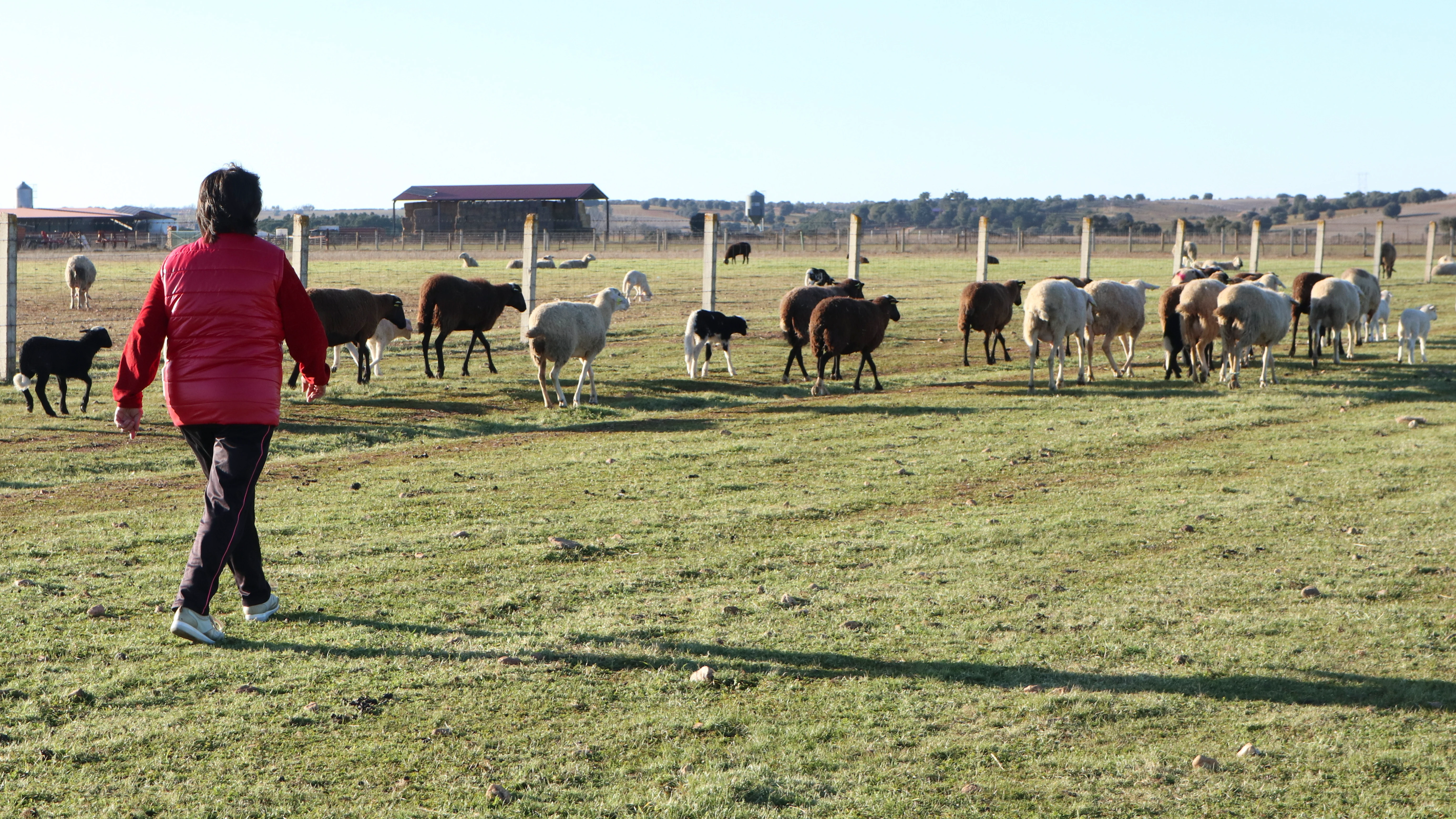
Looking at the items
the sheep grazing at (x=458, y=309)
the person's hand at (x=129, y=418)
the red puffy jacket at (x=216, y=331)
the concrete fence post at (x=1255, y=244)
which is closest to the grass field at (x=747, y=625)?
the person's hand at (x=129, y=418)

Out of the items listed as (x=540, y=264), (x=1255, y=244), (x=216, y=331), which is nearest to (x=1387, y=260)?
(x=1255, y=244)

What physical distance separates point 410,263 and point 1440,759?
45.6 m

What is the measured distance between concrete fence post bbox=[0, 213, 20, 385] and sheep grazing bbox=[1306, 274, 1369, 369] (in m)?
18.3

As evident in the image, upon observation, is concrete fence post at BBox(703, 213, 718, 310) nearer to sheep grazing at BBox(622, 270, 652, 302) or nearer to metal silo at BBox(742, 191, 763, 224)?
sheep grazing at BBox(622, 270, 652, 302)

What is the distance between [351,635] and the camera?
5.78 m

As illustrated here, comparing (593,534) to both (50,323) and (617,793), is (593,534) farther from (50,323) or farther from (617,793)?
(50,323)

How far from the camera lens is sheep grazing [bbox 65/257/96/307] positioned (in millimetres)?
26578

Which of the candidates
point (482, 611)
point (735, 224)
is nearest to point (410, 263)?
point (482, 611)

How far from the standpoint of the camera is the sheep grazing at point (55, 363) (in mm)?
12766

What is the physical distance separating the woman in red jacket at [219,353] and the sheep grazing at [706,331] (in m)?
11.2

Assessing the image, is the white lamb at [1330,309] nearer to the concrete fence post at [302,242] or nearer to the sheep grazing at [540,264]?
the concrete fence post at [302,242]

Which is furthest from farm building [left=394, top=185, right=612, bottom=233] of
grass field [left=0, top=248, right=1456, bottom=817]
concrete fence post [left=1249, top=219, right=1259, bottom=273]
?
grass field [left=0, top=248, right=1456, bottom=817]

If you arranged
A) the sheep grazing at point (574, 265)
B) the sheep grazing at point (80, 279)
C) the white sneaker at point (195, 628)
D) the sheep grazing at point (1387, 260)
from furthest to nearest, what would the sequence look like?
the sheep grazing at point (574, 265) < the sheep grazing at point (1387, 260) < the sheep grazing at point (80, 279) < the white sneaker at point (195, 628)

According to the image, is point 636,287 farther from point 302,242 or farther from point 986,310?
point 986,310
